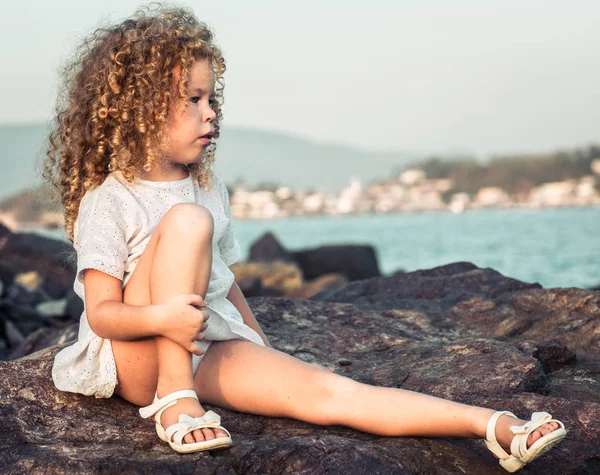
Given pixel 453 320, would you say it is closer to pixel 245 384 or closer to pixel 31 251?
pixel 245 384

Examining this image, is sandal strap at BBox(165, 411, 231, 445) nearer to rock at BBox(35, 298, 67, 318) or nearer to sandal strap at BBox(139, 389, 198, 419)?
sandal strap at BBox(139, 389, 198, 419)

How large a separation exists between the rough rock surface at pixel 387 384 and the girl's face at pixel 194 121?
1000 millimetres

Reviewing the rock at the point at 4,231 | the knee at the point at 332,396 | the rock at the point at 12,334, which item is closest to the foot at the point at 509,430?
the knee at the point at 332,396

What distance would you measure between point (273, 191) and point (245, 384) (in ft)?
246

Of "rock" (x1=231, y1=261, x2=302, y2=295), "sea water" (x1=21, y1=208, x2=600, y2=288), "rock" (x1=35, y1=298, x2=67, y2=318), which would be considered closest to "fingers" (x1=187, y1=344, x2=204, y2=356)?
"rock" (x1=35, y1=298, x2=67, y2=318)

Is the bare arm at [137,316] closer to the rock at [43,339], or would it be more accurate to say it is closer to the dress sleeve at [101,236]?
the dress sleeve at [101,236]

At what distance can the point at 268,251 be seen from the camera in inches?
798

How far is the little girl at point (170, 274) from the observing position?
2.87 metres

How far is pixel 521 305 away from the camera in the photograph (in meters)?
4.72

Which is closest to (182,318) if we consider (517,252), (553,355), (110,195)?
(110,195)

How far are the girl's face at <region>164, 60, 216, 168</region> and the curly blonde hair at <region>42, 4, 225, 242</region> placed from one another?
0.09 ft

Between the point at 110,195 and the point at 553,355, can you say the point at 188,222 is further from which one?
the point at 553,355

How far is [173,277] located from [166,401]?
0.42 meters

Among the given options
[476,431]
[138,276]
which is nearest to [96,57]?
[138,276]
